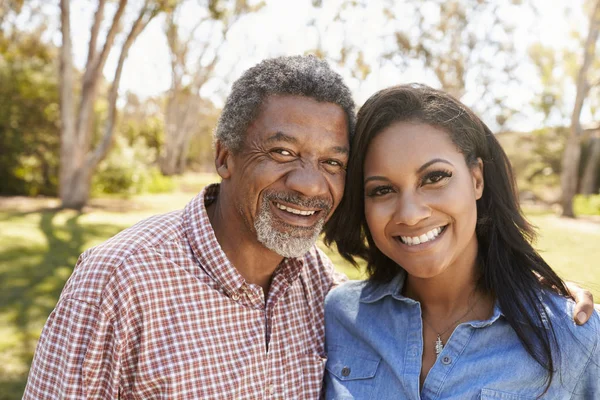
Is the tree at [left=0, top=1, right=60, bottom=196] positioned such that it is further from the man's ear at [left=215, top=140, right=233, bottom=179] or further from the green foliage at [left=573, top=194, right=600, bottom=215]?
the green foliage at [left=573, top=194, right=600, bottom=215]

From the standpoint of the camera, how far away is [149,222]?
2.39 meters

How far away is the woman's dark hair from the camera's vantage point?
2.34 m

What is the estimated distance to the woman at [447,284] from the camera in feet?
7.08

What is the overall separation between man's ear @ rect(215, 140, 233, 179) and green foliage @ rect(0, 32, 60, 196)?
12757mm

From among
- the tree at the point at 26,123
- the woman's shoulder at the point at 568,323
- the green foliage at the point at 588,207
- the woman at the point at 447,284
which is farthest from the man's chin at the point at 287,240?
the green foliage at the point at 588,207

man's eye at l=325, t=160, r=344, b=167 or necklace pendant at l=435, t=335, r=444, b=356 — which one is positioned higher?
man's eye at l=325, t=160, r=344, b=167

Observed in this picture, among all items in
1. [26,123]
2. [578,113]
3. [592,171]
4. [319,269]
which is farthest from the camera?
[592,171]

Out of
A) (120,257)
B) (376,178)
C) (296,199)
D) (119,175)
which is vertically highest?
(376,178)

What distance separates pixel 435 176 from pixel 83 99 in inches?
438

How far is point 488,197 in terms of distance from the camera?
2631 mm

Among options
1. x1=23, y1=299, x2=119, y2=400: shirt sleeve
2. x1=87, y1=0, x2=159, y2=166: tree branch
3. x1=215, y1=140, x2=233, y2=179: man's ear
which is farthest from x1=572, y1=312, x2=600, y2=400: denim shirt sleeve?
x1=87, y1=0, x2=159, y2=166: tree branch

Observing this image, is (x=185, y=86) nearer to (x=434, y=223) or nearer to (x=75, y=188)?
(x=75, y=188)

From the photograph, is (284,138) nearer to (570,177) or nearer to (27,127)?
(27,127)

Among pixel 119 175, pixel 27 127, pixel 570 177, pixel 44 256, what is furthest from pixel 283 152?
pixel 570 177
